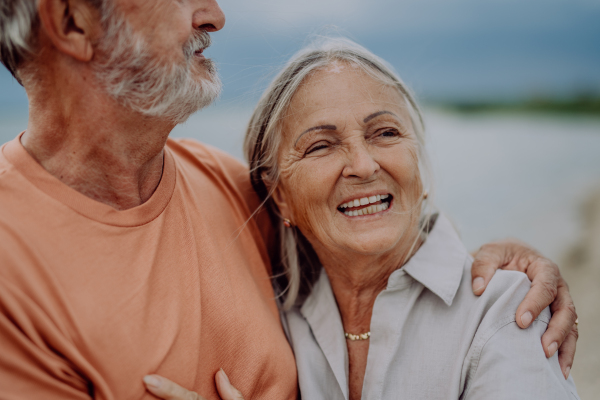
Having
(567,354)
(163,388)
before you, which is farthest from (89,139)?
(567,354)

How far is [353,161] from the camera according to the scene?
6.31 ft

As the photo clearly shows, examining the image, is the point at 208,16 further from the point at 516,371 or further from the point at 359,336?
the point at 516,371

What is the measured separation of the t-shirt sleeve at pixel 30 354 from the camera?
131 centimetres

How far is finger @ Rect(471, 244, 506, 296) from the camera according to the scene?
1859 mm

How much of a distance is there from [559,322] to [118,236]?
1.70 metres

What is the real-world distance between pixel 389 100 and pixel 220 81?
30.0 inches

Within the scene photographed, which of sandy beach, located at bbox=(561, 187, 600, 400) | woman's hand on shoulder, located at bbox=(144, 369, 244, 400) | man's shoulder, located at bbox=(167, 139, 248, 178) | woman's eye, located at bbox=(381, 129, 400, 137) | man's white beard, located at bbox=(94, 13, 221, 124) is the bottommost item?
sandy beach, located at bbox=(561, 187, 600, 400)

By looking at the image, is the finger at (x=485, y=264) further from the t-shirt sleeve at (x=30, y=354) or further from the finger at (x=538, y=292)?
the t-shirt sleeve at (x=30, y=354)

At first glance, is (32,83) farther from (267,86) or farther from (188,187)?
(267,86)

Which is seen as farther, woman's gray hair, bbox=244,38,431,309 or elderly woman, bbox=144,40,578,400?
woman's gray hair, bbox=244,38,431,309

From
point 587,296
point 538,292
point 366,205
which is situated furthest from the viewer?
point 587,296

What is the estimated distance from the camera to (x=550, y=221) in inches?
318

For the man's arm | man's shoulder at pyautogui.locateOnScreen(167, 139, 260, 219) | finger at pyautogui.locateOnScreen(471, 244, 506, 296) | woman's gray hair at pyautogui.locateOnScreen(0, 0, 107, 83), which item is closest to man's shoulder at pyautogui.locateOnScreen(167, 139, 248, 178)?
man's shoulder at pyautogui.locateOnScreen(167, 139, 260, 219)

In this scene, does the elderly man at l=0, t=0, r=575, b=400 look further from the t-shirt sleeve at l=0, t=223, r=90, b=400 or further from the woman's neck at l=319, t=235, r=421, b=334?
the woman's neck at l=319, t=235, r=421, b=334
